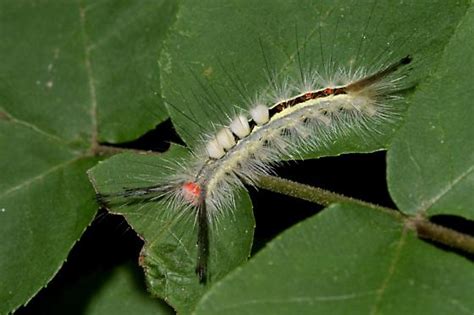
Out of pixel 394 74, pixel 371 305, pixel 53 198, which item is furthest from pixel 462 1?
pixel 53 198

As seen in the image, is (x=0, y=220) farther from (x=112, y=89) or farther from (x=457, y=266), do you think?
(x=457, y=266)

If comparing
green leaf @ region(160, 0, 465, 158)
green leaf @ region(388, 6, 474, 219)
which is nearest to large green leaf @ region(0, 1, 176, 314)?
green leaf @ region(160, 0, 465, 158)

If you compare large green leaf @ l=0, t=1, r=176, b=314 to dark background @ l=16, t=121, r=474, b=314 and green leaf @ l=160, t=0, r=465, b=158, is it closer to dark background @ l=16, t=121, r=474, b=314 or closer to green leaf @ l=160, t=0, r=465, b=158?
dark background @ l=16, t=121, r=474, b=314

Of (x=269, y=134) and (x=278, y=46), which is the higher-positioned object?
(x=278, y=46)

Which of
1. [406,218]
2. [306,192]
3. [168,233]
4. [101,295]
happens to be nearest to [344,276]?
[406,218]

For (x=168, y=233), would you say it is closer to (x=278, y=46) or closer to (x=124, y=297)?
(x=124, y=297)
